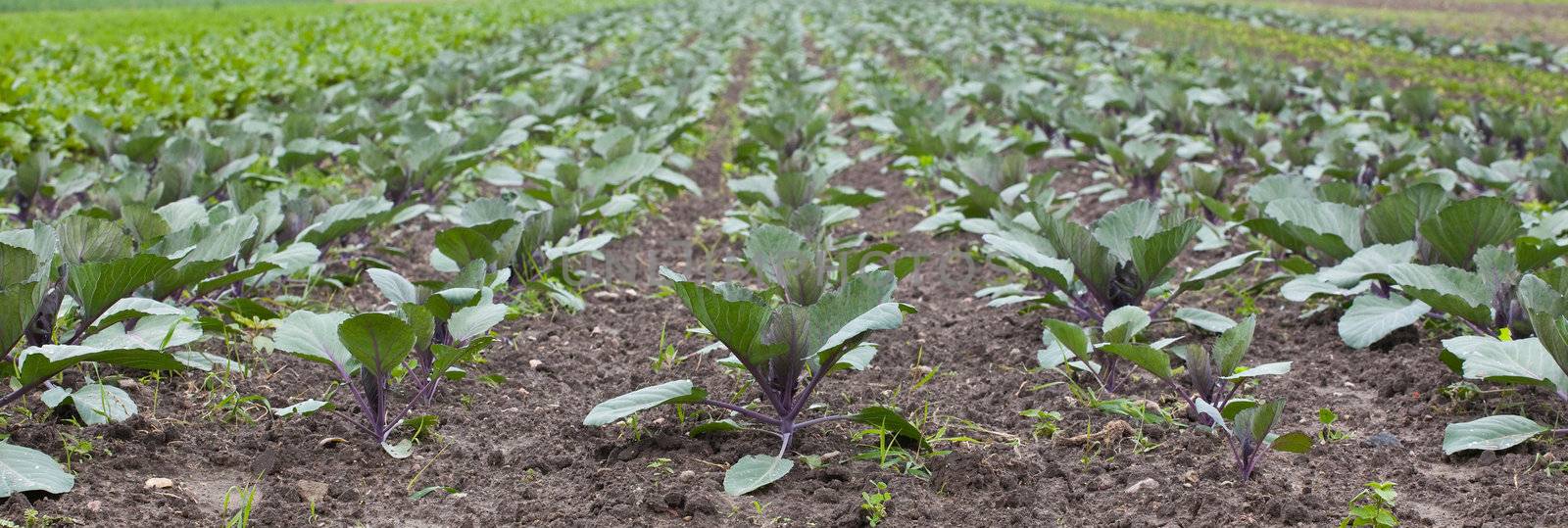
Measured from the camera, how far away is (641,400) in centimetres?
246

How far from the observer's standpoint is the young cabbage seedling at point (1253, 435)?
230 cm

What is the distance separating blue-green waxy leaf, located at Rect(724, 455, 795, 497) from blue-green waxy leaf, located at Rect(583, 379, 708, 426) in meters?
0.17

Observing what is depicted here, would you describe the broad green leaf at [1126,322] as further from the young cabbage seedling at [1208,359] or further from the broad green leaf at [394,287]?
the broad green leaf at [394,287]

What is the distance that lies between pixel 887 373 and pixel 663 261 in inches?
67.1

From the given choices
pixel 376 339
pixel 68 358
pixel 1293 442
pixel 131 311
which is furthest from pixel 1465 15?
pixel 68 358

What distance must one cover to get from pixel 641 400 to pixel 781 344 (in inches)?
12.2

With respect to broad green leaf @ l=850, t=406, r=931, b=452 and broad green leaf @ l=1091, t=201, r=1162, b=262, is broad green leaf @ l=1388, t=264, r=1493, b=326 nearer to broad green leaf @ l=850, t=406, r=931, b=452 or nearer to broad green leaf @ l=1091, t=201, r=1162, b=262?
broad green leaf @ l=1091, t=201, r=1162, b=262

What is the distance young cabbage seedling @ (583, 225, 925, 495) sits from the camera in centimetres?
236

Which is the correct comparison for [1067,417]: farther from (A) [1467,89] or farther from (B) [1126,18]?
(B) [1126,18]

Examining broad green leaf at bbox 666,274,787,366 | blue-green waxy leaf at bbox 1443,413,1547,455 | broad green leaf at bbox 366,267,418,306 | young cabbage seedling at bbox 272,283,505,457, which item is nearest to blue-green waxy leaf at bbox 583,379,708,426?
broad green leaf at bbox 666,274,787,366

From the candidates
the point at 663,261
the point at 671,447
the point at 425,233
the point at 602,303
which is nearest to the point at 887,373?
the point at 671,447

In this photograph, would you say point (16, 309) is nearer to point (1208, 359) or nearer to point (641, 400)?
point (641, 400)

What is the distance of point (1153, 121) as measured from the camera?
742cm

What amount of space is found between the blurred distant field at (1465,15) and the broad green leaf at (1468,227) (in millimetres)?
14857
